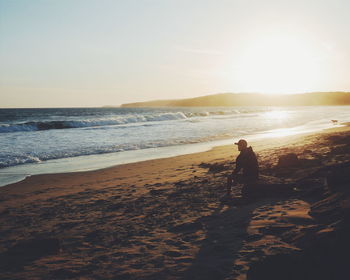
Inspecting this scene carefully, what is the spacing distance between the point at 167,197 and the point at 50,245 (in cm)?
326

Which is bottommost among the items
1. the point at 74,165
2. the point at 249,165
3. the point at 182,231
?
the point at 182,231

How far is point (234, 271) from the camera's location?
157 inches

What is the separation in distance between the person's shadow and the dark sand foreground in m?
0.01

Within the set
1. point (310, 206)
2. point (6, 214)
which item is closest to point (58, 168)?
point (6, 214)

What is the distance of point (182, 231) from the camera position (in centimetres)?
556

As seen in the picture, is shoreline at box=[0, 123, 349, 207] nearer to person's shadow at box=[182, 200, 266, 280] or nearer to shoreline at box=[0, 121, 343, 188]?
shoreline at box=[0, 121, 343, 188]

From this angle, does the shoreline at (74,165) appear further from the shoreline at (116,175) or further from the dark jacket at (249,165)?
the dark jacket at (249,165)

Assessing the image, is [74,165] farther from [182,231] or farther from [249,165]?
[182,231]

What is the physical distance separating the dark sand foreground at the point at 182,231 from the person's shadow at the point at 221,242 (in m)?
0.01

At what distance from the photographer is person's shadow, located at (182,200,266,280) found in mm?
4070

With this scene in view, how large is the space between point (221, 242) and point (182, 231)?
877mm

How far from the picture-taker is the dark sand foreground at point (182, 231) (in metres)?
3.74

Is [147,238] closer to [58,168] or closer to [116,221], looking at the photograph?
[116,221]

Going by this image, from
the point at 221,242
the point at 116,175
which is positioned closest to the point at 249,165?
the point at 221,242
